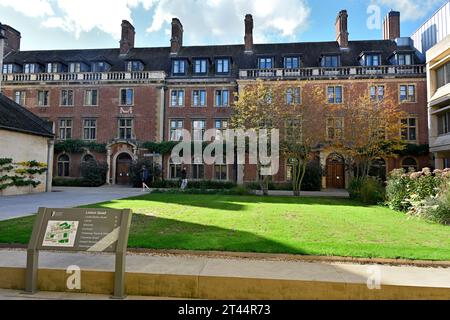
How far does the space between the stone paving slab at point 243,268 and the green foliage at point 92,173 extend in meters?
23.6

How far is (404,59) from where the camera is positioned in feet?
94.7

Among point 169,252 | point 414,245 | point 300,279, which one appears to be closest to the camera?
point 300,279

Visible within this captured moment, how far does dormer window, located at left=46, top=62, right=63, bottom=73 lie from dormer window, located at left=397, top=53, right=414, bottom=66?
3340 cm

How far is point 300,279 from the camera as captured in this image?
4453mm

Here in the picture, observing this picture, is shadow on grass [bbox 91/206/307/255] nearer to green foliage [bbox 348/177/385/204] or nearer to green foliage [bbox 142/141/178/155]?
green foliage [bbox 348/177/385/204]

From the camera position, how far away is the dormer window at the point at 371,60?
29.4 metres

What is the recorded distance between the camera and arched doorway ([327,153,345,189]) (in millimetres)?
29281

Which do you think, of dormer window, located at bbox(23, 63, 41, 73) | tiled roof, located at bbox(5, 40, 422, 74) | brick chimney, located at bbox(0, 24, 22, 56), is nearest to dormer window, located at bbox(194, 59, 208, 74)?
tiled roof, located at bbox(5, 40, 422, 74)

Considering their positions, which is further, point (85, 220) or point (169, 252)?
point (169, 252)

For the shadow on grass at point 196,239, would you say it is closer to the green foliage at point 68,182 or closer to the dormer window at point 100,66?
the green foliage at point 68,182

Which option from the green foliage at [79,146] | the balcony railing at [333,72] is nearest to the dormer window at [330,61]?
the balcony railing at [333,72]

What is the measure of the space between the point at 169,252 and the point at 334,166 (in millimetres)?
26014
